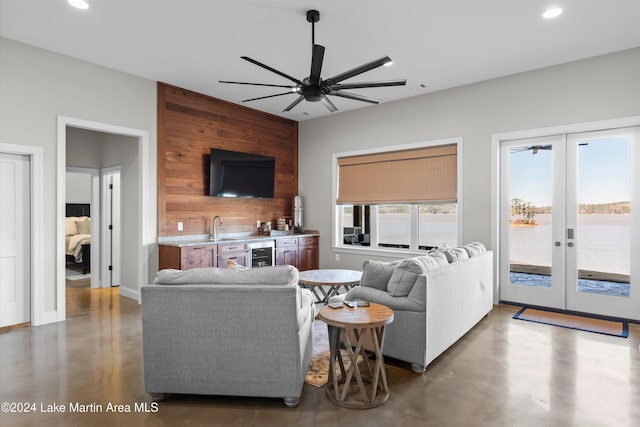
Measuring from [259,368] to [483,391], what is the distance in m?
1.61

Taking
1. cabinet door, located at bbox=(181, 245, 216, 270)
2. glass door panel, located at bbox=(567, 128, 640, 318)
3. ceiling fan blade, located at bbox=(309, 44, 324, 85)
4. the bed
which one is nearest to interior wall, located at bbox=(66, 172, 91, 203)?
the bed

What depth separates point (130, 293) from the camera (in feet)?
18.0

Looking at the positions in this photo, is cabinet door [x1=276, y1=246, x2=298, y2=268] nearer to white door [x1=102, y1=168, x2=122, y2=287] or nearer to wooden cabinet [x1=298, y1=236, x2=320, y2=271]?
wooden cabinet [x1=298, y1=236, x2=320, y2=271]

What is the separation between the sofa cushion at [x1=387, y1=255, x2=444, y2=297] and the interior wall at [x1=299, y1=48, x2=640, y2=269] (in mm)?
2577

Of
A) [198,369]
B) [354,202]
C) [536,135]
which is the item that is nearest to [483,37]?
[536,135]

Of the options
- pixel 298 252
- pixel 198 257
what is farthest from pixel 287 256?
pixel 198 257

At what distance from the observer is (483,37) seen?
387cm

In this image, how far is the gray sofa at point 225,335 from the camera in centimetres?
232

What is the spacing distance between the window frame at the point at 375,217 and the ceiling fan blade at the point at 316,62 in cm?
285

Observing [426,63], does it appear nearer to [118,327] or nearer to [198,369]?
[198,369]

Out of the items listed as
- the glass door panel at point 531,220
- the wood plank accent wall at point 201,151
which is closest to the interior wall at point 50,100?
the wood plank accent wall at point 201,151

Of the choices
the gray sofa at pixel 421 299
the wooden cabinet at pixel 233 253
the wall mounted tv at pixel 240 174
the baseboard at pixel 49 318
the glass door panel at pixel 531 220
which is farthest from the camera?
the wall mounted tv at pixel 240 174

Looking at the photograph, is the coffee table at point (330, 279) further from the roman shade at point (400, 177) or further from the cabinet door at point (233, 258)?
the roman shade at point (400, 177)

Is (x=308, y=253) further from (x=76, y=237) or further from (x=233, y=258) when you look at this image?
(x=76, y=237)
